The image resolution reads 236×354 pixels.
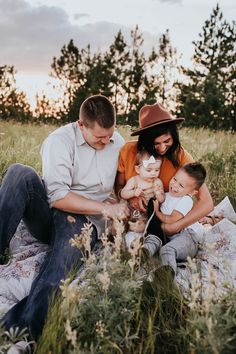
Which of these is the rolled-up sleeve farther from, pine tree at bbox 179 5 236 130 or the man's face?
pine tree at bbox 179 5 236 130

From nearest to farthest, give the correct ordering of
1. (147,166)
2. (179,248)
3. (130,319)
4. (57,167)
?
(130,319) < (179,248) < (57,167) < (147,166)

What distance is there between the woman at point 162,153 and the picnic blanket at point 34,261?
0.93 ft

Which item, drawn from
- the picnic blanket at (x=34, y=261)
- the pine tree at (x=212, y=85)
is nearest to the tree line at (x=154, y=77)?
the pine tree at (x=212, y=85)

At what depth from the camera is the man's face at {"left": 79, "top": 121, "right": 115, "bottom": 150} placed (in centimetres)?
434

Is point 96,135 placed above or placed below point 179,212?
above

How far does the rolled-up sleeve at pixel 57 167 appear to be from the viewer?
171 inches

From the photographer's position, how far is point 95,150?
15.2 feet

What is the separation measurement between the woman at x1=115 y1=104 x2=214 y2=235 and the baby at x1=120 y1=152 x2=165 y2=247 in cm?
6

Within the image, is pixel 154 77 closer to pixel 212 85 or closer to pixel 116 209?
pixel 212 85

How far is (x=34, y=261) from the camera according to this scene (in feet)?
14.7

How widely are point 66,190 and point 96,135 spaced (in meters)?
0.49

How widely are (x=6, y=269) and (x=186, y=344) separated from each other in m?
1.91

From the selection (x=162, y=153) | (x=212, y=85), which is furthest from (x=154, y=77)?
(x=162, y=153)

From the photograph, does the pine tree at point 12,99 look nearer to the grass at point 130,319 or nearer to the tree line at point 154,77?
the tree line at point 154,77
